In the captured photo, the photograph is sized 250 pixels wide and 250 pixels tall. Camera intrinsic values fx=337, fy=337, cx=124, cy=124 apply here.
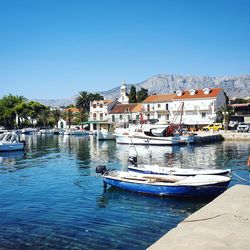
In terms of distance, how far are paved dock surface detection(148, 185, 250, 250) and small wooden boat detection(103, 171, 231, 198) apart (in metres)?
5.12

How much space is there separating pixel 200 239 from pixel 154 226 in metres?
6.14

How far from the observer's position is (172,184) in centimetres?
2186

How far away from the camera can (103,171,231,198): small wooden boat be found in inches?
840

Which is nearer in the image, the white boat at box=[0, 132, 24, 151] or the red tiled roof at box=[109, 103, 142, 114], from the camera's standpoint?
the white boat at box=[0, 132, 24, 151]

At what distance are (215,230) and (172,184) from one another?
10.1 m

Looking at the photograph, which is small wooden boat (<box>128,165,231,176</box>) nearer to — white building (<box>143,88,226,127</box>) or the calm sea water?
the calm sea water

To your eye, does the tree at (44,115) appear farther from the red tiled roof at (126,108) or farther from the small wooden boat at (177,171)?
the small wooden boat at (177,171)

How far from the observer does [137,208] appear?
2025 centimetres

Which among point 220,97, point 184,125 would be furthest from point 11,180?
point 220,97

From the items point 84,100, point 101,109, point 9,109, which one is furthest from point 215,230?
point 84,100

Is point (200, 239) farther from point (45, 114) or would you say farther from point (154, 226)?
point (45, 114)

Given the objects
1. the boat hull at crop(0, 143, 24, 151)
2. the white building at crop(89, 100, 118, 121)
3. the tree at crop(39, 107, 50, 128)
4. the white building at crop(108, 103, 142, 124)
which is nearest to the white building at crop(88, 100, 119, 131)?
the white building at crop(89, 100, 118, 121)

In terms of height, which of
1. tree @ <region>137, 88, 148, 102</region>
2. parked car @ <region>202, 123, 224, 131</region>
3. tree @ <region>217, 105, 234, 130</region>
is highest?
tree @ <region>137, 88, 148, 102</region>

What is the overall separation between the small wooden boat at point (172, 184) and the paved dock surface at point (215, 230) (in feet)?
16.8
